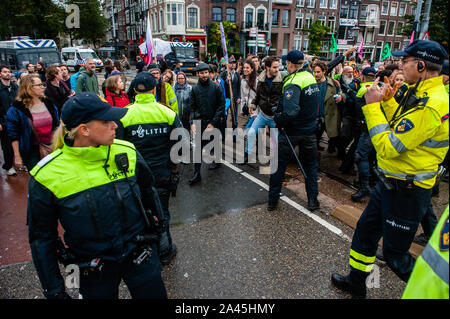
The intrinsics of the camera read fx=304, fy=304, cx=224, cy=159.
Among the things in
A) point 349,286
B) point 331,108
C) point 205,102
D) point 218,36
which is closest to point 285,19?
point 218,36

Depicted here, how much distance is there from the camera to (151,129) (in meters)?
3.04

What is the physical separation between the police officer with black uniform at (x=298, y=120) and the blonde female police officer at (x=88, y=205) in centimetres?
267

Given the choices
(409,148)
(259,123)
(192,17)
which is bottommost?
(259,123)

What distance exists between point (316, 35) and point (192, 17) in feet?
58.4

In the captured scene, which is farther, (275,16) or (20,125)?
(275,16)

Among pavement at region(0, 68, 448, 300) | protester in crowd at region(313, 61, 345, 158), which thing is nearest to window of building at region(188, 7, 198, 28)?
protester in crowd at region(313, 61, 345, 158)

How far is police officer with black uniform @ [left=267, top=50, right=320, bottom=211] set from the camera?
4.12 metres

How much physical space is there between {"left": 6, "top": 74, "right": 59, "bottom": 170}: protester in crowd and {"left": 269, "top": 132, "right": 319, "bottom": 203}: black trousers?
340 cm

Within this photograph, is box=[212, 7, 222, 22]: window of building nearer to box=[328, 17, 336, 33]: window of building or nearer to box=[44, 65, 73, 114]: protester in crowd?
box=[328, 17, 336, 33]: window of building

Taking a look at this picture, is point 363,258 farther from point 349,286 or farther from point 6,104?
point 6,104

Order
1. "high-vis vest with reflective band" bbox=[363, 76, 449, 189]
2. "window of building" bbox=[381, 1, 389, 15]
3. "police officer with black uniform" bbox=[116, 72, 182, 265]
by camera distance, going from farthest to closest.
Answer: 1. "window of building" bbox=[381, 1, 389, 15]
2. "police officer with black uniform" bbox=[116, 72, 182, 265]
3. "high-vis vest with reflective band" bbox=[363, 76, 449, 189]

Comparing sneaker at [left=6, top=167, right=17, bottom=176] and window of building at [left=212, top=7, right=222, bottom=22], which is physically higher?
window of building at [left=212, top=7, right=222, bottom=22]
